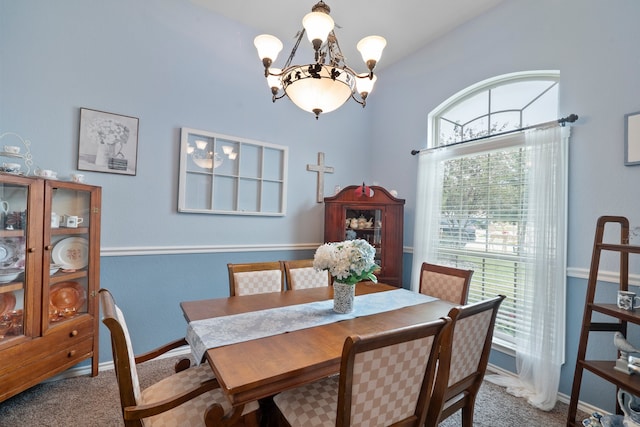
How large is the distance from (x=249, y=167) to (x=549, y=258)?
2674mm

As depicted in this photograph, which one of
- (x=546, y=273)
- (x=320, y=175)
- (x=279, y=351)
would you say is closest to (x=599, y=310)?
(x=546, y=273)

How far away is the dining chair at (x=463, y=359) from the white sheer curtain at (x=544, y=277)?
0.96m

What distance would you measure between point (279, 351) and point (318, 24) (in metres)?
1.51

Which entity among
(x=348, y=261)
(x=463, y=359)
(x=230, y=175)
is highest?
(x=230, y=175)

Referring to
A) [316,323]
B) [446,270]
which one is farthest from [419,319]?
[446,270]

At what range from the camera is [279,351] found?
49.1 inches

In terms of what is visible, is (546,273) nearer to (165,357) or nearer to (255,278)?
(255,278)

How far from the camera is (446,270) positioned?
2367 millimetres

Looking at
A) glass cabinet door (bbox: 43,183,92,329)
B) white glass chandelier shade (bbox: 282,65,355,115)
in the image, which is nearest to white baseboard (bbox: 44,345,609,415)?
glass cabinet door (bbox: 43,183,92,329)

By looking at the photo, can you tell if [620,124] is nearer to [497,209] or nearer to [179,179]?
[497,209]

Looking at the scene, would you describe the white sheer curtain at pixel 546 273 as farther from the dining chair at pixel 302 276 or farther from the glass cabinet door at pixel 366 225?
the dining chair at pixel 302 276

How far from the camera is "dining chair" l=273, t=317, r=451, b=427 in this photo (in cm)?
96

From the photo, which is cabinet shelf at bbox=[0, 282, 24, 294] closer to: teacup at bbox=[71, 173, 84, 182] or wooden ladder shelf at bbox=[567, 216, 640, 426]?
teacup at bbox=[71, 173, 84, 182]

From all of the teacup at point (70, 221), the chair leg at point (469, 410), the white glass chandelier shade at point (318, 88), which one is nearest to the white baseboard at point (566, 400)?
the chair leg at point (469, 410)
